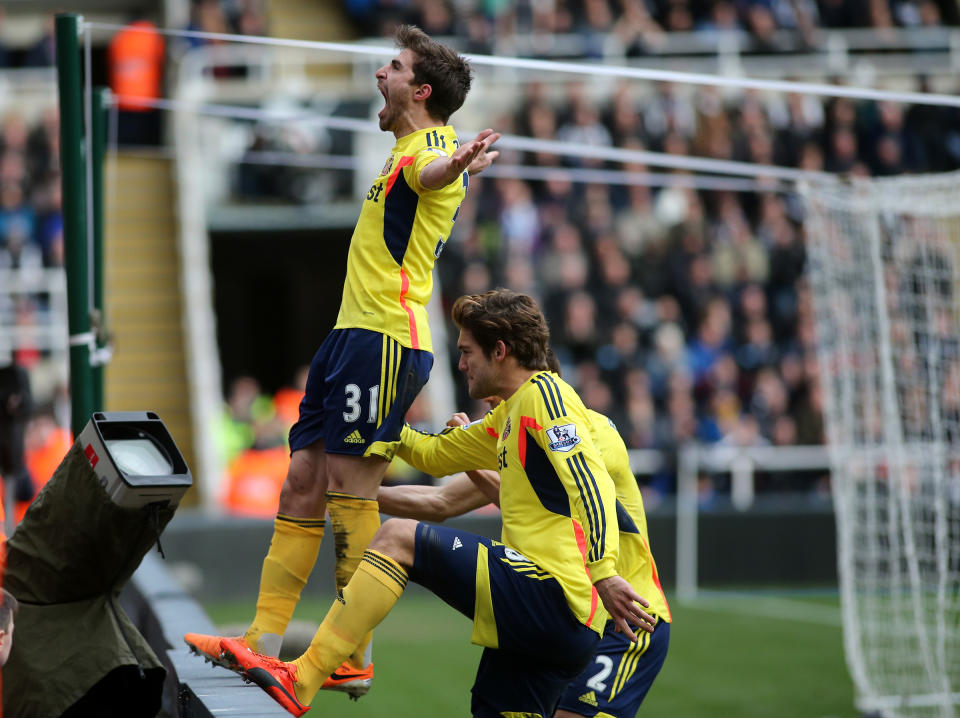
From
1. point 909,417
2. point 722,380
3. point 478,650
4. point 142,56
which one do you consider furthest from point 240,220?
point 909,417

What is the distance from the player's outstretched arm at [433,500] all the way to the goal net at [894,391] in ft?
11.8

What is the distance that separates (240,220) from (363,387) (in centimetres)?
1244

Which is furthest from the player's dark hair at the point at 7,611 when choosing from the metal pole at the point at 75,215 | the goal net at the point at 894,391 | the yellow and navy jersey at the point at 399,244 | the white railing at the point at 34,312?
the white railing at the point at 34,312

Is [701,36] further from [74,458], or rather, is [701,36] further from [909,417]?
[74,458]

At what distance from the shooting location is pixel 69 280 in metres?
5.92

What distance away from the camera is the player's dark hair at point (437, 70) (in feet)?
15.6

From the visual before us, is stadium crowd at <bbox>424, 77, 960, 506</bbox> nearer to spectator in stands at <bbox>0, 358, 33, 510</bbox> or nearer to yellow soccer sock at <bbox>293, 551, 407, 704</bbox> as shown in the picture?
spectator in stands at <bbox>0, 358, 33, 510</bbox>

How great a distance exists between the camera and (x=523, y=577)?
4184 millimetres

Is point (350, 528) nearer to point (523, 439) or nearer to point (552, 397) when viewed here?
point (523, 439)

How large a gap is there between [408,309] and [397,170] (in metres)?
0.46

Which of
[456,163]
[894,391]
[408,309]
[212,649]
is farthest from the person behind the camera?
[894,391]

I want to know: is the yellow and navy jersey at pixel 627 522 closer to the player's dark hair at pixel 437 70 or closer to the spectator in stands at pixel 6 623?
the player's dark hair at pixel 437 70

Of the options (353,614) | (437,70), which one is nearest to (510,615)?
(353,614)

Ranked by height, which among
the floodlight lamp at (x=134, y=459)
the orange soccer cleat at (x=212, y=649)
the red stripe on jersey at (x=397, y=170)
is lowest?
the orange soccer cleat at (x=212, y=649)
